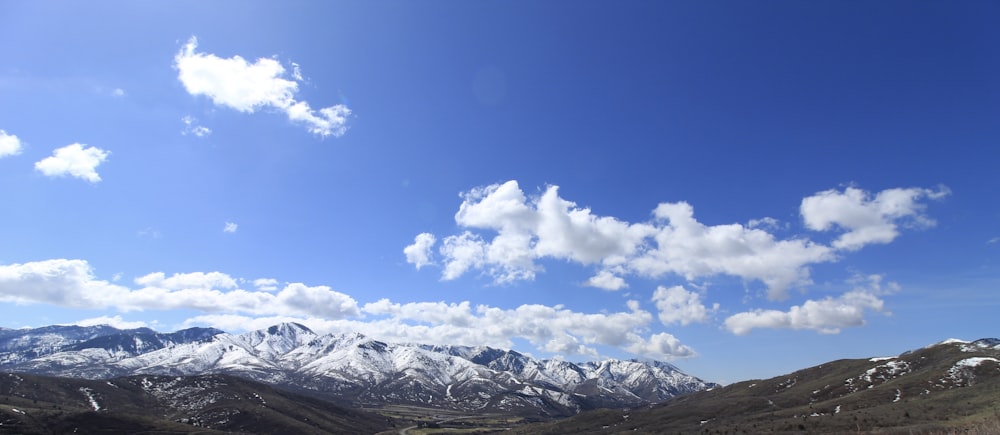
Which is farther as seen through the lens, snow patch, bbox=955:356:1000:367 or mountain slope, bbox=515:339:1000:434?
snow patch, bbox=955:356:1000:367

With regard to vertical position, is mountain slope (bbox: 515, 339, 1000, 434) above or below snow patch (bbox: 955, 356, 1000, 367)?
below

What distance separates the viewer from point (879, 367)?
17625 cm

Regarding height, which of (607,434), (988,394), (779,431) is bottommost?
(607,434)

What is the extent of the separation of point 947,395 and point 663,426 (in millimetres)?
76747

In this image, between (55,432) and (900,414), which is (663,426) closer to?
(900,414)

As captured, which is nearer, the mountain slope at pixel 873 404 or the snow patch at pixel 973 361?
the mountain slope at pixel 873 404

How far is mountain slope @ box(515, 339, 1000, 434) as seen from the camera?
291 ft

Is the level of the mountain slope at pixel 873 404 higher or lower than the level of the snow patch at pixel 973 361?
lower

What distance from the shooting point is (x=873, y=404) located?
118m

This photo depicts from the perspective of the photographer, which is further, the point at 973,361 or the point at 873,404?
the point at 973,361

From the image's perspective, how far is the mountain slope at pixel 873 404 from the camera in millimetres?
88750

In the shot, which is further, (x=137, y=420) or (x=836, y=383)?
(x=137, y=420)

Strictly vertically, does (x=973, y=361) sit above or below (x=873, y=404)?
above

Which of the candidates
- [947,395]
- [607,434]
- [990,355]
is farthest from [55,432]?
[990,355]
